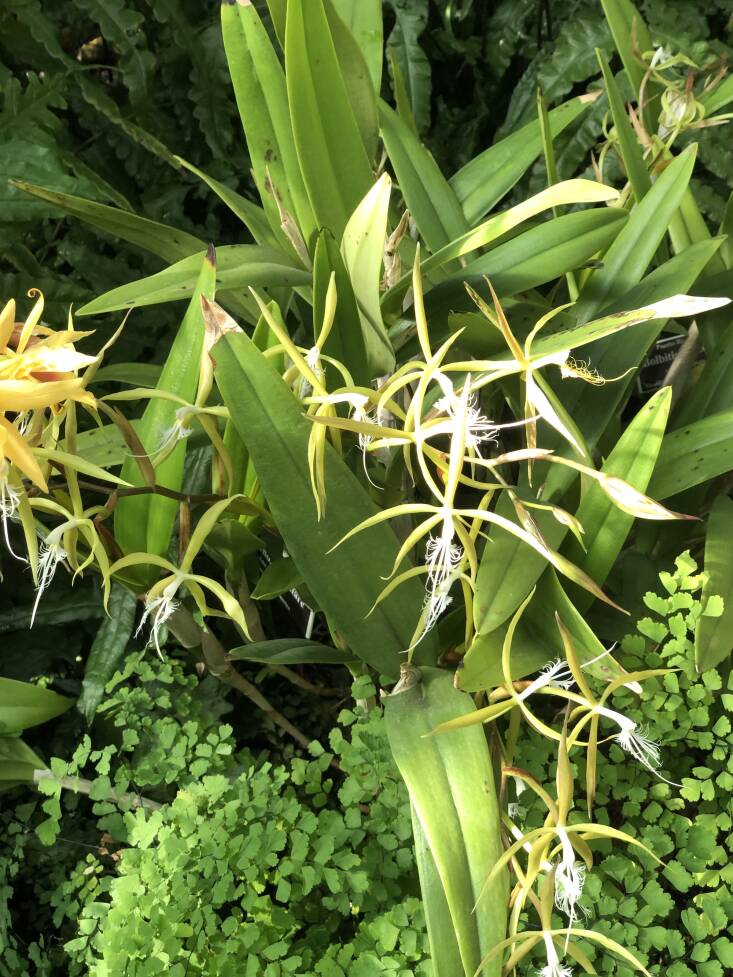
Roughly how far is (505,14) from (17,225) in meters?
0.72

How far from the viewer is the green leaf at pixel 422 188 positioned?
67 centimetres

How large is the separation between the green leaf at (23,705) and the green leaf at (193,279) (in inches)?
11.6

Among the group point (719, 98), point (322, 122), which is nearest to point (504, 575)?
point (322, 122)

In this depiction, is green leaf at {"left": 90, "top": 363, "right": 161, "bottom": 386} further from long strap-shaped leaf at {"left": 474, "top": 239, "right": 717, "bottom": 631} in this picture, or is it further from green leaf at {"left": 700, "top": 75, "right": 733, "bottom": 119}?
green leaf at {"left": 700, "top": 75, "right": 733, "bottom": 119}

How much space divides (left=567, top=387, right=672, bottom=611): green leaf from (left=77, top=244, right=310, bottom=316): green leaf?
0.83 ft

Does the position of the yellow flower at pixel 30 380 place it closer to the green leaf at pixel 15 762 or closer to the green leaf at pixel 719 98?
the green leaf at pixel 15 762

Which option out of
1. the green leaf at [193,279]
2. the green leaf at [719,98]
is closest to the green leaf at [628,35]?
the green leaf at [719,98]

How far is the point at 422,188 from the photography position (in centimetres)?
70

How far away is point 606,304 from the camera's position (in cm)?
63

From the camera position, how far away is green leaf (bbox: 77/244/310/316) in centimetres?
52

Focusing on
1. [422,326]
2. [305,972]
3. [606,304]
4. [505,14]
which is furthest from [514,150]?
[305,972]

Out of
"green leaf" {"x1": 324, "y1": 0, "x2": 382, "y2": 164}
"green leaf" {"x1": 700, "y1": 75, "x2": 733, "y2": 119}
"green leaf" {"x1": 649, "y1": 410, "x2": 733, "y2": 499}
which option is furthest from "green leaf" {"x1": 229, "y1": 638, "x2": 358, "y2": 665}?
"green leaf" {"x1": 700, "y1": 75, "x2": 733, "y2": 119}

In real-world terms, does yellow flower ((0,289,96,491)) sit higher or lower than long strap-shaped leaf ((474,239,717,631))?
higher

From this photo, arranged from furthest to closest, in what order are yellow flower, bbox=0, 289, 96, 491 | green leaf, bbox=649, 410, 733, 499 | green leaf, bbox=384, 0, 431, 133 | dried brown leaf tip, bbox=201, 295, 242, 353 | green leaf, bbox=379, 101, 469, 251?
1. green leaf, bbox=384, 0, 431, 133
2. green leaf, bbox=379, 101, 469, 251
3. green leaf, bbox=649, 410, 733, 499
4. dried brown leaf tip, bbox=201, 295, 242, 353
5. yellow flower, bbox=0, 289, 96, 491
